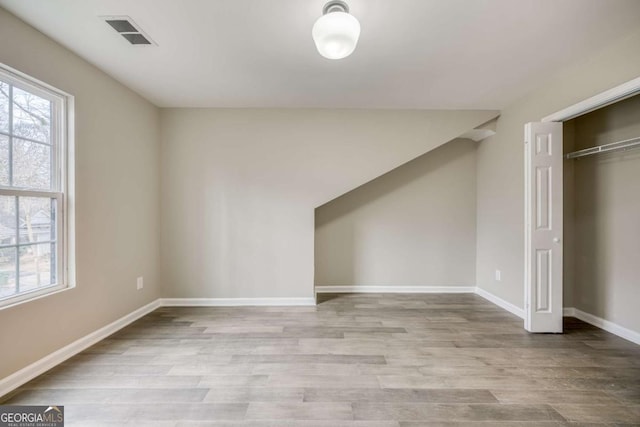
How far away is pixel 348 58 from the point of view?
2404 millimetres

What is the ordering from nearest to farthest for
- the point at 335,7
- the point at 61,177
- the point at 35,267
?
the point at 335,7 → the point at 35,267 → the point at 61,177

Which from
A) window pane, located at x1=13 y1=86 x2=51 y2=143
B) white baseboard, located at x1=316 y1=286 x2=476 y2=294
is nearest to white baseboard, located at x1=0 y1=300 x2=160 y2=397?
window pane, located at x1=13 y1=86 x2=51 y2=143

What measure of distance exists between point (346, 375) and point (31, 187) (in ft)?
8.85

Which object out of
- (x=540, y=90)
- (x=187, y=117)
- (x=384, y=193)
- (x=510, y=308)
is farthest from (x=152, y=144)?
(x=510, y=308)

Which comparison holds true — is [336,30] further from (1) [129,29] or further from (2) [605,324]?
(2) [605,324]

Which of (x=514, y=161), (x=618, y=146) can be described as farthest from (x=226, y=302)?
(x=618, y=146)

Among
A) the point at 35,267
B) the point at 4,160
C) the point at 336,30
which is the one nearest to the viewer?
the point at 336,30

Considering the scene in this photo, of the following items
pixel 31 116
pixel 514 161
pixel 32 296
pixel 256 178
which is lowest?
pixel 32 296

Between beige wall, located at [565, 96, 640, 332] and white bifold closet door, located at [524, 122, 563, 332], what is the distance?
560 millimetres

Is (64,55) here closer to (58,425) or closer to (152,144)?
(152,144)

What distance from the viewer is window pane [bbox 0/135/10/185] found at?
6.37 ft

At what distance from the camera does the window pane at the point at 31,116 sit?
204 cm

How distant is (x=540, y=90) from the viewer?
2984mm

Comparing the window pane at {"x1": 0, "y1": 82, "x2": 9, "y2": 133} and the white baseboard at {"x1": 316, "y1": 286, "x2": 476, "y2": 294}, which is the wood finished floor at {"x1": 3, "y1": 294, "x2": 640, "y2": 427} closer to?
the white baseboard at {"x1": 316, "y1": 286, "x2": 476, "y2": 294}
